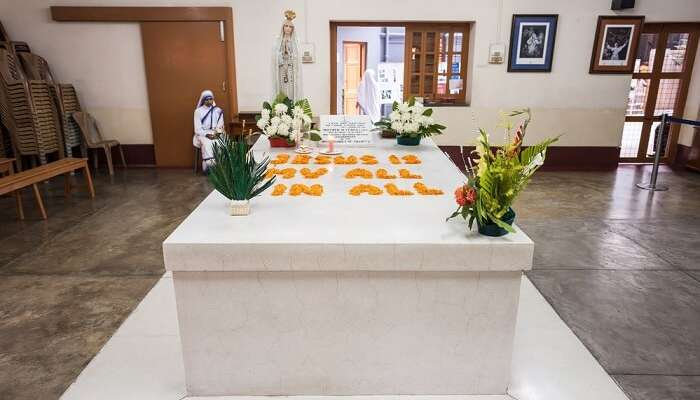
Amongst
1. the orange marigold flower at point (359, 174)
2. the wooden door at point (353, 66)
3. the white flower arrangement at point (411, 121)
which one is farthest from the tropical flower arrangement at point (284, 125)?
the wooden door at point (353, 66)

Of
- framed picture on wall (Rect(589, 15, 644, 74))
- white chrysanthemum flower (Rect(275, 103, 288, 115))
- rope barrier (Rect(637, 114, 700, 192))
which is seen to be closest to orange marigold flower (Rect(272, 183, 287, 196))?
white chrysanthemum flower (Rect(275, 103, 288, 115))

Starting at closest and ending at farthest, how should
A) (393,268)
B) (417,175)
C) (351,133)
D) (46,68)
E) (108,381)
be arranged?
1. (393,268)
2. (108,381)
3. (417,175)
4. (351,133)
5. (46,68)

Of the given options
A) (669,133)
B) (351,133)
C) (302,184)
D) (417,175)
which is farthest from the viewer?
(669,133)

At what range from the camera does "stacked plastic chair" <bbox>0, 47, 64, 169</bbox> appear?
570 cm

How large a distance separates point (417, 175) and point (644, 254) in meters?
2.34

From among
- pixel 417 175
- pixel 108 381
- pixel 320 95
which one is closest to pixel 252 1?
pixel 320 95

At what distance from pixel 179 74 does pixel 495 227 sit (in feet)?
19.8

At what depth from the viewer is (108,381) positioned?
7.29ft

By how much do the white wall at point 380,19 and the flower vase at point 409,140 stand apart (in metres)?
3.11

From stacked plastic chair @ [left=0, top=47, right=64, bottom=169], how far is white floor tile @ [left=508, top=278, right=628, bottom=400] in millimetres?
6089

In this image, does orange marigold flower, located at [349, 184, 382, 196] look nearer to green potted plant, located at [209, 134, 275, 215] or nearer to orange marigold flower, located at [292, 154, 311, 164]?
green potted plant, located at [209, 134, 275, 215]

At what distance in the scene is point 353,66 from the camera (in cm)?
1105

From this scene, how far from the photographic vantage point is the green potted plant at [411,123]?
3768 millimetres

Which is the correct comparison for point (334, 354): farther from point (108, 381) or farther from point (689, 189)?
point (689, 189)
